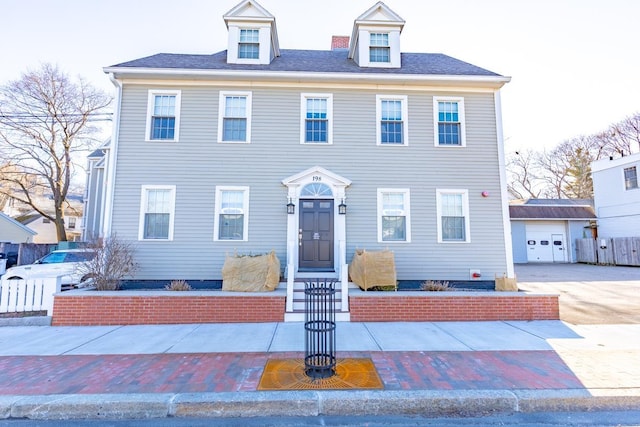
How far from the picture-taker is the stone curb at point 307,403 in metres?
3.19

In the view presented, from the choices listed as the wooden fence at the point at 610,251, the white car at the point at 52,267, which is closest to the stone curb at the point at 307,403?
the white car at the point at 52,267

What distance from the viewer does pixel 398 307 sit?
21.4 ft

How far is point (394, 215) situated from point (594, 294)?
6.61 metres

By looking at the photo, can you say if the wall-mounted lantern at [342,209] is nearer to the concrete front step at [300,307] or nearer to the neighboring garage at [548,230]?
the concrete front step at [300,307]

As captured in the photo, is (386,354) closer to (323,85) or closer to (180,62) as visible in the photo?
(323,85)

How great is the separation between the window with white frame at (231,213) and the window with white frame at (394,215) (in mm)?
3923

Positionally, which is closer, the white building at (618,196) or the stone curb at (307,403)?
the stone curb at (307,403)

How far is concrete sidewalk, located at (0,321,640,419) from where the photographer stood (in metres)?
3.25

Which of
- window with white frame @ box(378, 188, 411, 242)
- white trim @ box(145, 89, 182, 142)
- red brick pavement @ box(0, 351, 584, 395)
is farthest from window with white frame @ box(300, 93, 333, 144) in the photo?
red brick pavement @ box(0, 351, 584, 395)

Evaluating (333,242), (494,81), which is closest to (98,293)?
(333,242)

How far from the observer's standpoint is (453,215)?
29.4 feet

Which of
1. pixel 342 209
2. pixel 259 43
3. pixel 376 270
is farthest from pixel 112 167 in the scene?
pixel 376 270

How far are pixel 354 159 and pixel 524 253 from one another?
16032mm

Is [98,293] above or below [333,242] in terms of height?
below
